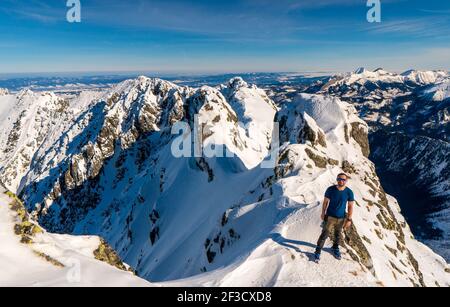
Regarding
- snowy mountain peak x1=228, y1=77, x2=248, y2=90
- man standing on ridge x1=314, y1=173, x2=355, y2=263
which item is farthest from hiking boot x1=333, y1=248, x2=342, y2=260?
snowy mountain peak x1=228, y1=77, x2=248, y2=90

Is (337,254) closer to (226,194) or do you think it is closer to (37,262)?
(37,262)

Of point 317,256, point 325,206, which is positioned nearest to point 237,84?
point 325,206

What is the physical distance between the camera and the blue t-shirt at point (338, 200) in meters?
16.4

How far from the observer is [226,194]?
2235 inches

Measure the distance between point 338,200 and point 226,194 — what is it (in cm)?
4096

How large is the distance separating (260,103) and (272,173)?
111022mm

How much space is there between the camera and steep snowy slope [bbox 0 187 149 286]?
13.8 meters

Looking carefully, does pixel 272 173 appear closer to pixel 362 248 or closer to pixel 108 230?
pixel 362 248

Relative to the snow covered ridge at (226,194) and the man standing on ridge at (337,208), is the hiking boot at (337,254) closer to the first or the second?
the snow covered ridge at (226,194)

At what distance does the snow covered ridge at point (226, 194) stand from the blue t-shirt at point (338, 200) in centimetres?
276

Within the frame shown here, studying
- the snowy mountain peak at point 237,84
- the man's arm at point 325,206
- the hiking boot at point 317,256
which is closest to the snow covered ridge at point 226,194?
the hiking boot at point 317,256

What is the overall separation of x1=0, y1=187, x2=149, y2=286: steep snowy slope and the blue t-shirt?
9.74 metres

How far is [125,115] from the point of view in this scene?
179500mm
